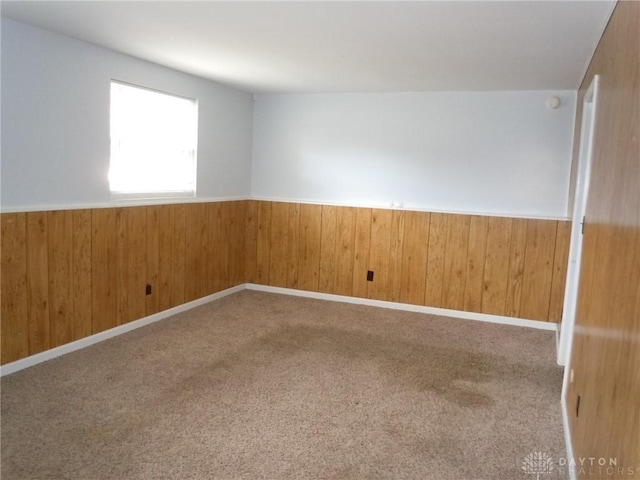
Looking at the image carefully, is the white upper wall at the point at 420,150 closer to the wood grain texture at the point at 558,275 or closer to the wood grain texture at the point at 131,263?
the wood grain texture at the point at 558,275

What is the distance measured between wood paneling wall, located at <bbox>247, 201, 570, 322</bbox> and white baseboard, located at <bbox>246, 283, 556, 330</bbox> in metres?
0.05

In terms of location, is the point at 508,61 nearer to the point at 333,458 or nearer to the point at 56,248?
the point at 333,458

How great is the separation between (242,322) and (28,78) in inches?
98.3

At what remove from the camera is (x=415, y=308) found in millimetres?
5168

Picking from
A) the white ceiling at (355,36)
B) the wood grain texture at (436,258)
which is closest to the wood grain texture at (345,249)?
the wood grain texture at (436,258)

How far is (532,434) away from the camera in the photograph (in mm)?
2709

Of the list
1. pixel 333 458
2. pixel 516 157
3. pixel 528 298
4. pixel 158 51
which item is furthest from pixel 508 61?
A: pixel 333 458

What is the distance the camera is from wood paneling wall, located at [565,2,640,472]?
1.41 metres

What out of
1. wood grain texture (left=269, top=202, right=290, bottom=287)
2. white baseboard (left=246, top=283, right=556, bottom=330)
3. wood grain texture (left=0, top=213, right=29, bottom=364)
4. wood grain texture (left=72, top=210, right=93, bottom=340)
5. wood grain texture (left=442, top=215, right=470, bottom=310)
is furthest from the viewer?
wood grain texture (left=269, top=202, right=290, bottom=287)

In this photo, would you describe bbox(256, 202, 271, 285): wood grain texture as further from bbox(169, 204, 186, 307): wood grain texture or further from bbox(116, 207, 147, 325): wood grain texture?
bbox(116, 207, 147, 325): wood grain texture

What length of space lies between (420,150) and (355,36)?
2.22m

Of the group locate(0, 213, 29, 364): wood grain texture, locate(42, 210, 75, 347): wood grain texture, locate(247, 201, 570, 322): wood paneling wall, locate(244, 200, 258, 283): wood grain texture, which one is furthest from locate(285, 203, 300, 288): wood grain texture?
locate(0, 213, 29, 364): wood grain texture

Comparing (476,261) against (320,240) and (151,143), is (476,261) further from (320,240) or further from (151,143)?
(151,143)

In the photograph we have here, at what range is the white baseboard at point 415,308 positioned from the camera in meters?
4.76
